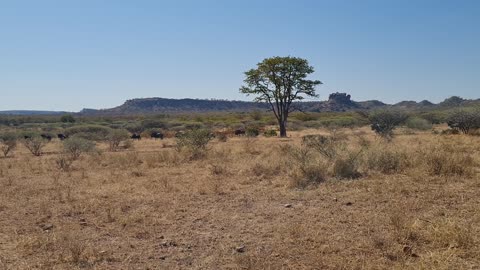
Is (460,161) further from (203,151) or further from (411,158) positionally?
(203,151)

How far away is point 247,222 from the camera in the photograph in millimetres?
7395

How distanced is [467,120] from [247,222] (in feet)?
79.9

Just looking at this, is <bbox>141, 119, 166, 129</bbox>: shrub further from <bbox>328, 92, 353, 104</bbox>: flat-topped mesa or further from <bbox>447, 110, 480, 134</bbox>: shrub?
<bbox>328, 92, 353, 104</bbox>: flat-topped mesa

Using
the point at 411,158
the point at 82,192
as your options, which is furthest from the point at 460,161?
the point at 82,192

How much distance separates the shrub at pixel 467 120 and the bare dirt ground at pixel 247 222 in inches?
634

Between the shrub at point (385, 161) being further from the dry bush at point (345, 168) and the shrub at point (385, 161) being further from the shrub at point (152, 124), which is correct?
the shrub at point (152, 124)

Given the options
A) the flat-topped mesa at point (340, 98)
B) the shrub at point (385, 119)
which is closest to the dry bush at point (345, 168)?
the shrub at point (385, 119)

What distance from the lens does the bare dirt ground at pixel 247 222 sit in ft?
18.2

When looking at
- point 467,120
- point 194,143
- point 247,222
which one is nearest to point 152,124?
point 194,143

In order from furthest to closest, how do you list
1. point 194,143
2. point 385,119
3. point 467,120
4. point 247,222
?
point 385,119 < point 467,120 < point 194,143 < point 247,222

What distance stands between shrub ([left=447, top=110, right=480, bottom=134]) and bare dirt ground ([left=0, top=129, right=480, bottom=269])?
16104 millimetres

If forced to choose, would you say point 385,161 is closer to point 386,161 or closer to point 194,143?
point 386,161

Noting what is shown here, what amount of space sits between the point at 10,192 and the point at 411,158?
1118cm

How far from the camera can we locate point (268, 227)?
6.98m
